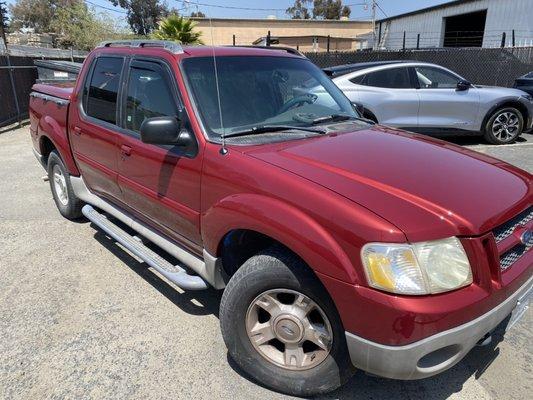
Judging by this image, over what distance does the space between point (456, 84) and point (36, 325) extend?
8.24 meters

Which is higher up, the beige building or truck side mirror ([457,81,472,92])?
the beige building

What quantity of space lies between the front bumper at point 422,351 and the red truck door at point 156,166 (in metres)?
1.38

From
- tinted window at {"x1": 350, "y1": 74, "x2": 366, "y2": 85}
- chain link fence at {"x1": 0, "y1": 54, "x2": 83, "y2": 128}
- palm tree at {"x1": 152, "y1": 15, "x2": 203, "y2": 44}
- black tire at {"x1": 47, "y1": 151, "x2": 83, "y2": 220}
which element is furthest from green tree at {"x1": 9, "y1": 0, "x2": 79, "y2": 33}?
black tire at {"x1": 47, "y1": 151, "x2": 83, "y2": 220}

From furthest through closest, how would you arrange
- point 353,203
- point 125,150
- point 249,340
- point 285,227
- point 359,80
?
1. point 359,80
2. point 125,150
3. point 249,340
4. point 285,227
5. point 353,203

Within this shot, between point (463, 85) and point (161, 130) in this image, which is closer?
point (161, 130)

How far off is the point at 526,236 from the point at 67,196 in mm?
4530

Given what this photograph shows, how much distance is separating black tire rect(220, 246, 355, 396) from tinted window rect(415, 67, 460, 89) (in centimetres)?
747

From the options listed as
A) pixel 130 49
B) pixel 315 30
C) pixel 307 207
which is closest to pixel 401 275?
pixel 307 207

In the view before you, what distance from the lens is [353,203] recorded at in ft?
7.19

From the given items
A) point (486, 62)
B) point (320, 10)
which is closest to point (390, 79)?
point (486, 62)

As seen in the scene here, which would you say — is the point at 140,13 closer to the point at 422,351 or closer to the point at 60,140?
the point at 60,140

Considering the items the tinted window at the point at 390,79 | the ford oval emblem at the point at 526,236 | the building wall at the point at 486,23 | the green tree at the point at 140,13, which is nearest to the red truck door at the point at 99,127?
the ford oval emblem at the point at 526,236

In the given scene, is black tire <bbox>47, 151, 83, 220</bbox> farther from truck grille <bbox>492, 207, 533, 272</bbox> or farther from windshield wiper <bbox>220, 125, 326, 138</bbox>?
truck grille <bbox>492, 207, 533, 272</bbox>

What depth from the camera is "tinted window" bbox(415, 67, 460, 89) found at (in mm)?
8930
